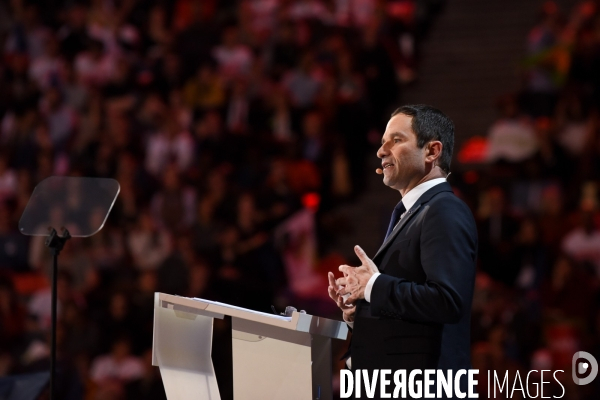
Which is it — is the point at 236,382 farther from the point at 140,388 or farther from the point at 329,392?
the point at 140,388

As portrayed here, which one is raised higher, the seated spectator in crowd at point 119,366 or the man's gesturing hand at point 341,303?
the man's gesturing hand at point 341,303

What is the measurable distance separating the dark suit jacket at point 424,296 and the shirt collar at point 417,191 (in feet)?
0.11

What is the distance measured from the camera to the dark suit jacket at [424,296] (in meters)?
2.59

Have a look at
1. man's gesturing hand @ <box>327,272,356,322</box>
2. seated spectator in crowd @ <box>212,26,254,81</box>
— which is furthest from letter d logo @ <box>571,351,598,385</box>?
seated spectator in crowd @ <box>212,26,254,81</box>

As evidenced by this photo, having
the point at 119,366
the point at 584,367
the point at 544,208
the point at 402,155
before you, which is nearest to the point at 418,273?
the point at 402,155

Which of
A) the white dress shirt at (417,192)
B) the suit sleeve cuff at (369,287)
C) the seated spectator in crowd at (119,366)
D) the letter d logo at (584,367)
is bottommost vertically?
the seated spectator in crowd at (119,366)

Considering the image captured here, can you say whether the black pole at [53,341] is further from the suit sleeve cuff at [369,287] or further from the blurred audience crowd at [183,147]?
the blurred audience crowd at [183,147]

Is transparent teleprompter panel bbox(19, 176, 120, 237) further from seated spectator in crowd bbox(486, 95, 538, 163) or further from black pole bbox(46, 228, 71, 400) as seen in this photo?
seated spectator in crowd bbox(486, 95, 538, 163)

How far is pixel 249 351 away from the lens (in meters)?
3.02

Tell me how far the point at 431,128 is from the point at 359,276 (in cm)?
54

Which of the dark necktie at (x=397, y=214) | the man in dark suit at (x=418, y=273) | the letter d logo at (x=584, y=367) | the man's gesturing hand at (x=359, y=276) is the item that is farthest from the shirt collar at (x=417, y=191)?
the letter d logo at (x=584, y=367)

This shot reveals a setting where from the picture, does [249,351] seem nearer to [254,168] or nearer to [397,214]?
[397,214]

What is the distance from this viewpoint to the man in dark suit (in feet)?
8.55

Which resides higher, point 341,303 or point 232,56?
point 232,56
